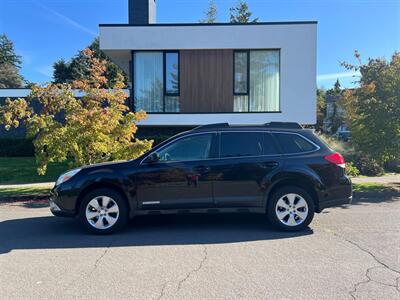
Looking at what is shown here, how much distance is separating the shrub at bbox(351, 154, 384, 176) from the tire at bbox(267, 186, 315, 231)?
10.3m

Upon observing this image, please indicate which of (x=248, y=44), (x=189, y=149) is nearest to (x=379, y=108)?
(x=248, y=44)

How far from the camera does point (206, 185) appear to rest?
22.2 feet

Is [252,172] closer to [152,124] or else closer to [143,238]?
[143,238]

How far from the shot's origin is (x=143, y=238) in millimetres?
6477

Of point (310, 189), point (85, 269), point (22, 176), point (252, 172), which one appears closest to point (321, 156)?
point (310, 189)

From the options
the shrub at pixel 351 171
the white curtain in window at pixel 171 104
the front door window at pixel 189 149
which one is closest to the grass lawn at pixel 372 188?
the shrub at pixel 351 171

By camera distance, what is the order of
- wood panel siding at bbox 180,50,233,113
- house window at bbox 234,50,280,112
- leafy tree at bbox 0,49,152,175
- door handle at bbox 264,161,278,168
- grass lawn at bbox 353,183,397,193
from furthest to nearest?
1. house window at bbox 234,50,280,112
2. wood panel siding at bbox 180,50,233,113
3. grass lawn at bbox 353,183,397,193
4. leafy tree at bbox 0,49,152,175
5. door handle at bbox 264,161,278,168

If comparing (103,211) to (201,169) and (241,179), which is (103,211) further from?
(241,179)

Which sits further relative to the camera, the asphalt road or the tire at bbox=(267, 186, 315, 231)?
the tire at bbox=(267, 186, 315, 231)

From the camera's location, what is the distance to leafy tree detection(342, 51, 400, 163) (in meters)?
11.7

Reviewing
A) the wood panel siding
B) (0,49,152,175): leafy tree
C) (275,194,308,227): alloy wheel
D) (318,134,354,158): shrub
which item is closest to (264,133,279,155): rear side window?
(275,194,308,227): alloy wheel

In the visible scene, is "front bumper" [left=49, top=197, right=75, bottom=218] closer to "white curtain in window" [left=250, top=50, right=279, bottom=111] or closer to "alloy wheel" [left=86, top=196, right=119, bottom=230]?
"alloy wheel" [left=86, top=196, right=119, bottom=230]

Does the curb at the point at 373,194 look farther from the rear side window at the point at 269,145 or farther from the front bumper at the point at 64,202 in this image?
the front bumper at the point at 64,202

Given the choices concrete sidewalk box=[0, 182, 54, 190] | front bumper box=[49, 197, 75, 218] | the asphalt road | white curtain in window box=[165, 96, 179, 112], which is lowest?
the asphalt road
